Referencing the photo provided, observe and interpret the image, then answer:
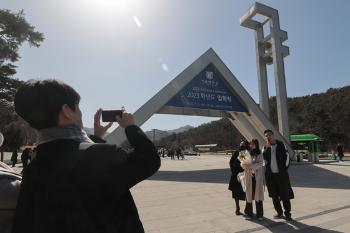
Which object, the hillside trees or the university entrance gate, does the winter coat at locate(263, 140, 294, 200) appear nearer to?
the university entrance gate

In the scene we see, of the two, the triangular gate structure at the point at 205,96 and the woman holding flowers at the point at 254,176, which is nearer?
the woman holding flowers at the point at 254,176

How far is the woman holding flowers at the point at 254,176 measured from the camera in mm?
7824

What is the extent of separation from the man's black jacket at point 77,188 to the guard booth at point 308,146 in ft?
106

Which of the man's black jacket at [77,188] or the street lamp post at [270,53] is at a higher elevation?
the street lamp post at [270,53]

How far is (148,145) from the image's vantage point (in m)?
1.72

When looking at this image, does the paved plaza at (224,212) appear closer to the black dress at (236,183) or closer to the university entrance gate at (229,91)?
the black dress at (236,183)

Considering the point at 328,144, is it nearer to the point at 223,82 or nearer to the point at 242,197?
the point at 223,82

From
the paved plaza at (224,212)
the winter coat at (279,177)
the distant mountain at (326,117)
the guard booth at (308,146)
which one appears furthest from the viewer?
the distant mountain at (326,117)

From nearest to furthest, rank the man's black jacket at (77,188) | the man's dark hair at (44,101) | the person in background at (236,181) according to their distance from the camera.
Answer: the man's black jacket at (77,188), the man's dark hair at (44,101), the person in background at (236,181)

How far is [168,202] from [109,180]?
30.3 ft

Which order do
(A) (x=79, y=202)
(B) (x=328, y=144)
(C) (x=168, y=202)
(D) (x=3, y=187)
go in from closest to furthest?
(A) (x=79, y=202) < (D) (x=3, y=187) < (C) (x=168, y=202) < (B) (x=328, y=144)

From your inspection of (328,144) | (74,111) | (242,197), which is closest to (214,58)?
(242,197)

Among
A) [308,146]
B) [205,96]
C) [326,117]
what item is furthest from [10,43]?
[326,117]

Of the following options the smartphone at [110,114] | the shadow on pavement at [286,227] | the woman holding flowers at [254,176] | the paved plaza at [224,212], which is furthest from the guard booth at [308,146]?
the smartphone at [110,114]
